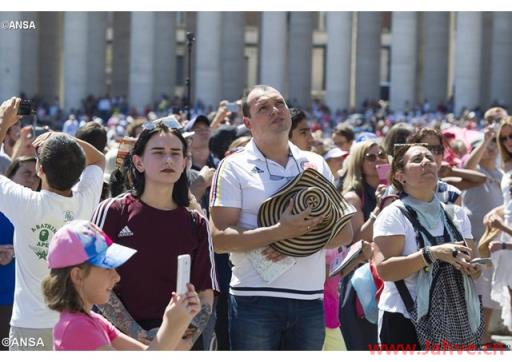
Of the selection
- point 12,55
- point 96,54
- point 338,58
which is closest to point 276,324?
point 12,55

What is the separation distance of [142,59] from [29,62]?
25.6 feet

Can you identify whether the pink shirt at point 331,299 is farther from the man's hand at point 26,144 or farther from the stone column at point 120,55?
the stone column at point 120,55

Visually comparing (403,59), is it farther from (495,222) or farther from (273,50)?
(495,222)

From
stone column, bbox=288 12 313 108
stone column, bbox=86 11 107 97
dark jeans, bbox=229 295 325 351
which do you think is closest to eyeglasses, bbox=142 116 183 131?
dark jeans, bbox=229 295 325 351

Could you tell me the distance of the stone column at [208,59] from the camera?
2884 inches

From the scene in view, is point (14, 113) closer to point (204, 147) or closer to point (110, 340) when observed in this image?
point (110, 340)

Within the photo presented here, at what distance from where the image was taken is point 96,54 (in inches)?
3083

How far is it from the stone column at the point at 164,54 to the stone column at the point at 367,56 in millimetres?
11832

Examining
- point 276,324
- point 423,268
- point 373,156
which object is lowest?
point 276,324

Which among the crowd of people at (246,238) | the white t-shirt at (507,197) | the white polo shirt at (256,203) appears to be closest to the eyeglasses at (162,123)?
the crowd of people at (246,238)

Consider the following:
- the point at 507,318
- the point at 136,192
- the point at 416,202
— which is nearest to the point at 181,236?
the point at 136,192

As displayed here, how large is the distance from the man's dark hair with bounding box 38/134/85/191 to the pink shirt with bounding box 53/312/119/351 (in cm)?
233

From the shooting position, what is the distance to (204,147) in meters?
13.7

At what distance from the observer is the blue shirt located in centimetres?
1049
